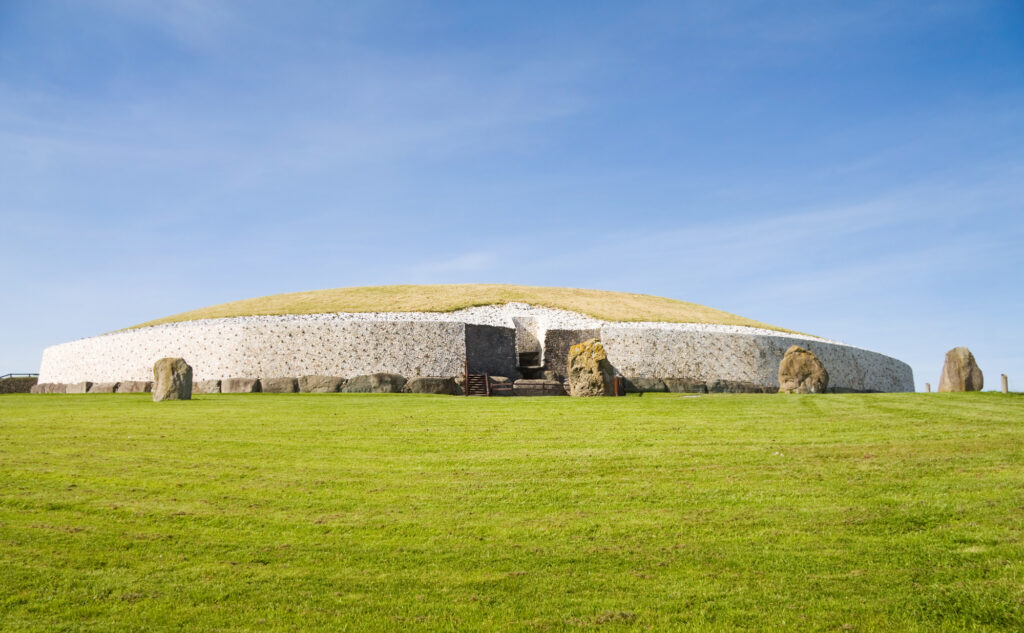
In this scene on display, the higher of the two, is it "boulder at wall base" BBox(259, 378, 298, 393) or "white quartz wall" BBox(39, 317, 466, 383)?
"white quartz wall" BBox(39, 317, 466, 383)

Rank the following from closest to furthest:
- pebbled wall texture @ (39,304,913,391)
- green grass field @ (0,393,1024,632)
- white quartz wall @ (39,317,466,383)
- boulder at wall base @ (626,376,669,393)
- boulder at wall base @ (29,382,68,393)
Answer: green grass field @ (0,393,1024,632), white quartz wall @ (39,317,466,383), pebbled wall texture @ (39,304,913,391), boulder at wall base @ (626,376,669,393), boulder at wall base @ (29,382,68,393)

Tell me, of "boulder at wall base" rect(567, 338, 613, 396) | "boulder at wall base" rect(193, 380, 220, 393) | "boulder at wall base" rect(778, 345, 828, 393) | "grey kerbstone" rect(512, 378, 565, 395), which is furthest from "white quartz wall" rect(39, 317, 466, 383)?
"boulder at wall base" rect(778, 345, 828, 393)

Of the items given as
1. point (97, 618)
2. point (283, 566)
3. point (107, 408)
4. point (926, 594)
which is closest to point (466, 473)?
point (283, 566)

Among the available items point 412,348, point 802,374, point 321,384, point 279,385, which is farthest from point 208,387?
point 802,374

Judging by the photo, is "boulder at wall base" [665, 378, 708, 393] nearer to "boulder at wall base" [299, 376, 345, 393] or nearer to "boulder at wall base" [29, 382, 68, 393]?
"boulder at wall base" [299, 376, 345, 393]

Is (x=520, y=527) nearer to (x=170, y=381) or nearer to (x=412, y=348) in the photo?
(x=170, y=381)

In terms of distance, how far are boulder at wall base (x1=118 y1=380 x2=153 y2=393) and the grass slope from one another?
6246 mm

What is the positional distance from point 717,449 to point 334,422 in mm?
8128

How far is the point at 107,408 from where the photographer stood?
65.6 ft

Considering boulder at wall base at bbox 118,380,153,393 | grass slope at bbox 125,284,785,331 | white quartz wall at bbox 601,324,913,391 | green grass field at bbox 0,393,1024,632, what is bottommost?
green grass field at bbox 0,393,1024,632

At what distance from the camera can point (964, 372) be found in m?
24.1

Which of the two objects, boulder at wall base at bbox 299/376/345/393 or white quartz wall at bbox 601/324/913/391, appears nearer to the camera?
boulder at wall base at bbox 299/376/345/393

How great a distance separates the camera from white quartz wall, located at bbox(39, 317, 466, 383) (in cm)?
2919

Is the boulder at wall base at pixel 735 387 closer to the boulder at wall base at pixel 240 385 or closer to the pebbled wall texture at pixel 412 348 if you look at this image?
the pebbled wall texture at pixel 412 348
